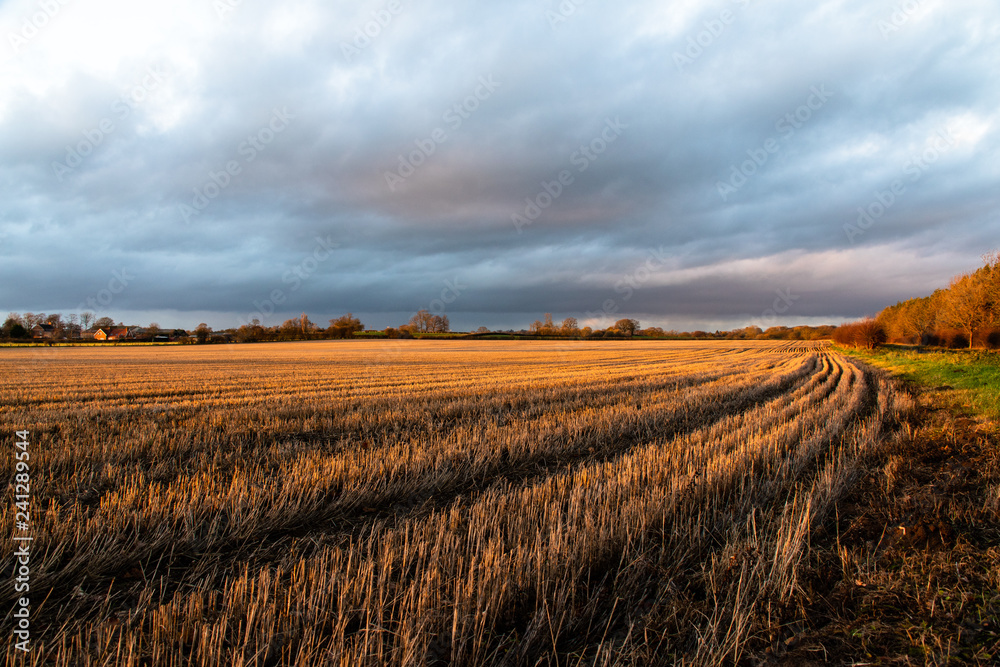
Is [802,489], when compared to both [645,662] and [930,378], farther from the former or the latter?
[930,378]

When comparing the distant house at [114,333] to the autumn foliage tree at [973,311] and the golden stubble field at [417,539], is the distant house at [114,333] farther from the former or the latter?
the autumn foliage tree at [973,311]

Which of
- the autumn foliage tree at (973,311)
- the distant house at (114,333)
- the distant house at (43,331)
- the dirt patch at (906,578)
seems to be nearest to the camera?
the dirt patch at (906,578)

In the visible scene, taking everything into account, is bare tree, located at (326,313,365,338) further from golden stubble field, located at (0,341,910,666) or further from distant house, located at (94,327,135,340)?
golden stubble field, located at (0,341,910,666)

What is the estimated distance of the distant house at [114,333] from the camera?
107250 millimetres

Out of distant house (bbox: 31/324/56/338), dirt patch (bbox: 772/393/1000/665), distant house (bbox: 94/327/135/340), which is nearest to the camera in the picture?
dirt patch (bbox: 772/393/1000/665)

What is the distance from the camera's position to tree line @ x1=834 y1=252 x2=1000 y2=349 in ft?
153

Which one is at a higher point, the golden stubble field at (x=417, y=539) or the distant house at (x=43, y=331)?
the distant house at (x=43, y=331)

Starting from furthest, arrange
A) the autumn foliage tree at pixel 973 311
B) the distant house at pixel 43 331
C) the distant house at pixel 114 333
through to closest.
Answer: the distant house at pixel 114 333
the distant house at pixel 43 331
the autumn foliage tree at pixel 973 311

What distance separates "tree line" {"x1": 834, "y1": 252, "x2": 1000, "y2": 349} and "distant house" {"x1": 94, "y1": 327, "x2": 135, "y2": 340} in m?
153

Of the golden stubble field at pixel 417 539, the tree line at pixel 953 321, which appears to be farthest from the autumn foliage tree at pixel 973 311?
the golden stubble field at pixel 417 539

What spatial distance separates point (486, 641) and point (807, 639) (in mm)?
2115

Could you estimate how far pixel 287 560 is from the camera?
3.81 meters

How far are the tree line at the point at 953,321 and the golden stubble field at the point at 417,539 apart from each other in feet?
192

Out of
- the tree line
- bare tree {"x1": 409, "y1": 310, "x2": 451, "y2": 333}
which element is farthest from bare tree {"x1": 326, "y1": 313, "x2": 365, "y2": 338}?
the tree line
